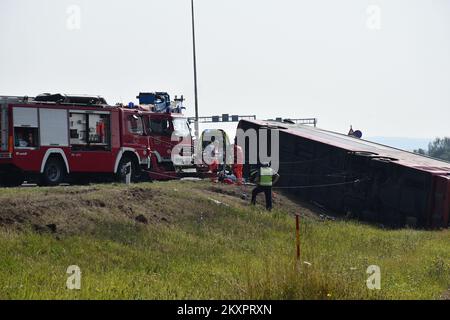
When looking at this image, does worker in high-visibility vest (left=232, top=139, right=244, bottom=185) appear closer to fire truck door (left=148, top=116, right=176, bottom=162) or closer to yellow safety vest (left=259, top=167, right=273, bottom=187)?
fire truck door (left=148, top=116, right=176, bottom=162)

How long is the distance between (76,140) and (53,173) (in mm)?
1177

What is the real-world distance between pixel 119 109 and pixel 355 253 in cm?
960

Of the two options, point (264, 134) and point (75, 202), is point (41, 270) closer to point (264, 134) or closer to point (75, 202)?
point (75, 202)

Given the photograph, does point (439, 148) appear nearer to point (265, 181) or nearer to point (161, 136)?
point (161, 136)

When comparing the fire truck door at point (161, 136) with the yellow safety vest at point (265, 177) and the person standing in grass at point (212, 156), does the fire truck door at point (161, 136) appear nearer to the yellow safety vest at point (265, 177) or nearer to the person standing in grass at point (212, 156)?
the person standing in grass at point (212, 156)

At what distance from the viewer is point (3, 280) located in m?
8.70

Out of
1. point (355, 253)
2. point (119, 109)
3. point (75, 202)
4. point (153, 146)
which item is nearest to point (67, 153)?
point (119, 109)

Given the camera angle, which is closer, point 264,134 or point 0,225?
point 0,225

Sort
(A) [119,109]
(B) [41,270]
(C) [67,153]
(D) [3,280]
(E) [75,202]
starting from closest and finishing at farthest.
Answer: (D) [3,280] < (B) [41,270] < (E) [75,202] < (C) [67,153] < (A) [119,109]

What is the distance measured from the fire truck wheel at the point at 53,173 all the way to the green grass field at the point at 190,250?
9.62 ft

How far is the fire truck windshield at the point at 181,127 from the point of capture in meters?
22.7

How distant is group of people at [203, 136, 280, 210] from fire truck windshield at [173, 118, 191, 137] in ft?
3.18

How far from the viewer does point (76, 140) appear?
18.9 metres
